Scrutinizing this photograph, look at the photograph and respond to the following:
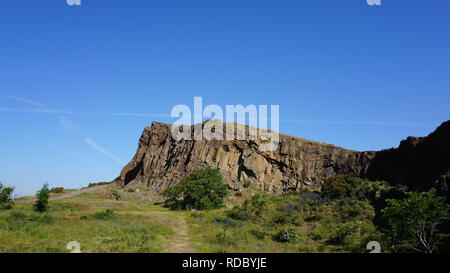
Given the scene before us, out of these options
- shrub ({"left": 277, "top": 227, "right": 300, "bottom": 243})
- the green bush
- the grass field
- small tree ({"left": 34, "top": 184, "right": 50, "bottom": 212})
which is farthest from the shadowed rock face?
shrub ({"left": 277, "top": 227, "right": 300, "bottom": 243})

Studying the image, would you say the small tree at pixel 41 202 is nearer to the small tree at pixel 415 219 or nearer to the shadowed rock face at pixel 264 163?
the shadowed rock face at pixel 264 163

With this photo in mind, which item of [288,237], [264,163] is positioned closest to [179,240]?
[288,237]

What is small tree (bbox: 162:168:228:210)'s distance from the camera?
43625mm

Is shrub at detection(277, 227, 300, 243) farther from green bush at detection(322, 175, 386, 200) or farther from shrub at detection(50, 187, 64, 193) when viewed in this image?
shrub at detection(50, 187, 64, 193)

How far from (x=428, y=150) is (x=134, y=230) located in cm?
3416

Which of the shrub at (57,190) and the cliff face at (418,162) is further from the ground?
the cliff face at (418,162)

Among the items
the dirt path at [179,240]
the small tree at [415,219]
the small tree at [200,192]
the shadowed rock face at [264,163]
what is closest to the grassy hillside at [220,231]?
the dirt path at [179,240]

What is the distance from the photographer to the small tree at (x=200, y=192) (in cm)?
4362

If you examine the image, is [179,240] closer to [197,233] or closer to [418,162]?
[197,233]

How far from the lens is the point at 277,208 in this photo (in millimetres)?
37438

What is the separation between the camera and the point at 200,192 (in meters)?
44.2

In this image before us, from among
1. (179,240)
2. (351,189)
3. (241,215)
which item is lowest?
(179,240)
